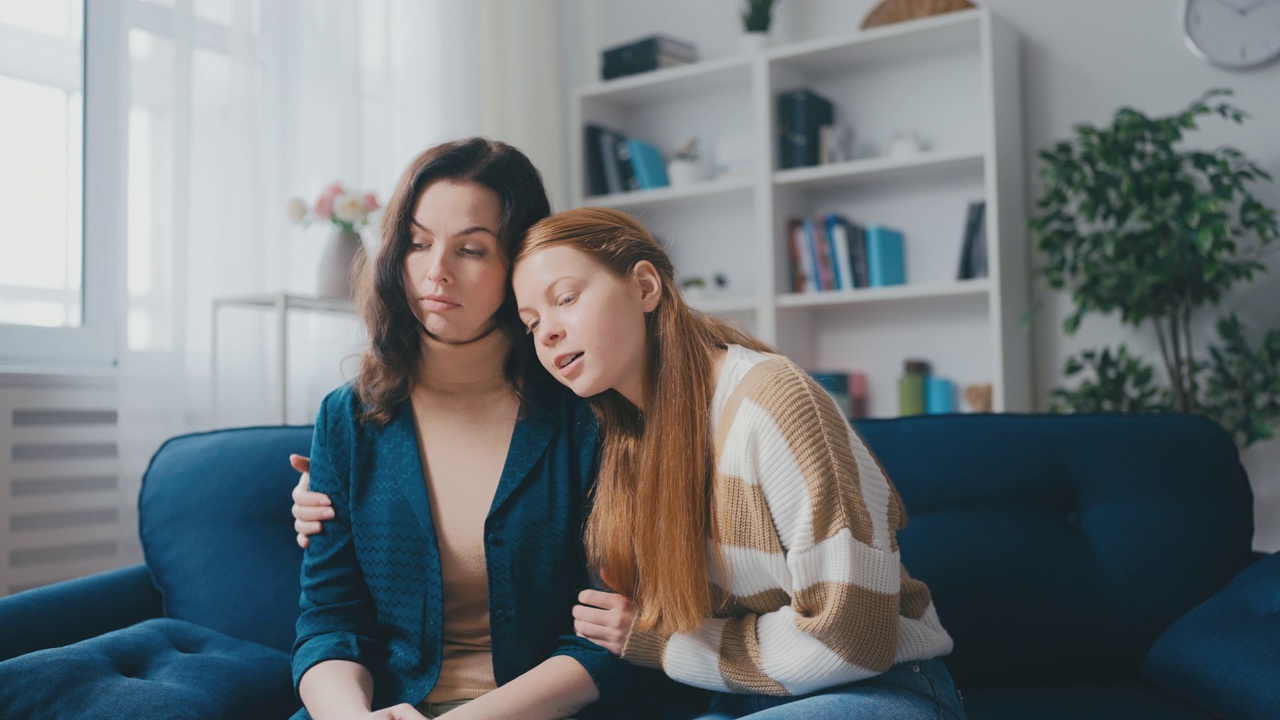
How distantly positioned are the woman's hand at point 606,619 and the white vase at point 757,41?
280cm

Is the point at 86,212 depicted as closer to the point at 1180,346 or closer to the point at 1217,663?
the point at 1217,663

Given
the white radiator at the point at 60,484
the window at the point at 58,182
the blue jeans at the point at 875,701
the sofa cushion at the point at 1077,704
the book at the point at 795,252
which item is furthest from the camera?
the book at the point at 795,252

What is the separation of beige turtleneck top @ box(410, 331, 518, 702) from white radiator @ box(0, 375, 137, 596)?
57.8 inches

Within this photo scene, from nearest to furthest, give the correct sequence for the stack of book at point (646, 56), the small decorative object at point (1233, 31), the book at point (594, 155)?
the small decorative object at point (1233, 31) → the stack of book at point (646, 56) → the book at point (594, 155)

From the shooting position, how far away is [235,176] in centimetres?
290

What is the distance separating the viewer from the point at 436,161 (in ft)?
4.22

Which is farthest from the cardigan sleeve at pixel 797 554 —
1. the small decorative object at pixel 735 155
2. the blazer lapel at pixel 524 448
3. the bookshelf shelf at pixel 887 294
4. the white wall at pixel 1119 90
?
the small decorative object at pixel 735 155

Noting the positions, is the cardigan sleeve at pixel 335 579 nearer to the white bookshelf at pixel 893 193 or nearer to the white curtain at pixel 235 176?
the white curtain at pixel 235 176

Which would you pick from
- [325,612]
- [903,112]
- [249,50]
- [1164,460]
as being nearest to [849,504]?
[325,612]

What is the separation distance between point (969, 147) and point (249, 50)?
6.93 feet

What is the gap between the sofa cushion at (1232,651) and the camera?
1314 millimetres

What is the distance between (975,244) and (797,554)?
97.7 inches

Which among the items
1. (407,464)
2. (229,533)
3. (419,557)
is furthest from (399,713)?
(229,533)

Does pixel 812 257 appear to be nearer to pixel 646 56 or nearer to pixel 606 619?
pixel 646 56
